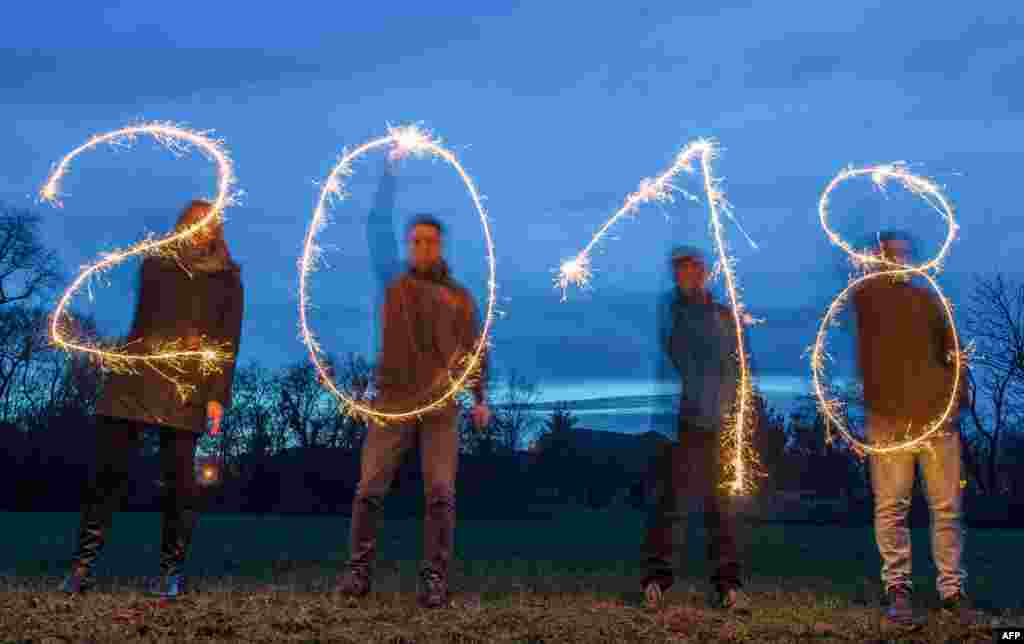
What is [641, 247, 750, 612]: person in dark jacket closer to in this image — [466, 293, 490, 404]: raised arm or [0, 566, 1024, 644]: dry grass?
[0, 566, 1024, 644]: dry grass

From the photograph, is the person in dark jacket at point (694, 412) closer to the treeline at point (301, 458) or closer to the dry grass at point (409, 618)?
the dry grass at point (409, 618)

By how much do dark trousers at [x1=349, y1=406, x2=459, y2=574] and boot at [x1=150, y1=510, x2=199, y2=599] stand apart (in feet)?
3.04

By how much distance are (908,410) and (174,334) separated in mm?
4200

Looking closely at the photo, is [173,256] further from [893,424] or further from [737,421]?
[893,424]

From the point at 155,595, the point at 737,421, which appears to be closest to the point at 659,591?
the point at 737,421

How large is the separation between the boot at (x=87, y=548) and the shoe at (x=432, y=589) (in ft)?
5.94

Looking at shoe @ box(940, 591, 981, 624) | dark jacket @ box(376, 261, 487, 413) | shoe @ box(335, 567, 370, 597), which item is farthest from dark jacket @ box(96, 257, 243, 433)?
shoe @ box(940, 591, 981, 624)

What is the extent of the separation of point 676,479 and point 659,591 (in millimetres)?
672

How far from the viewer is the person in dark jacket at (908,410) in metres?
5.76

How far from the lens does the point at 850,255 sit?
6.16 metres

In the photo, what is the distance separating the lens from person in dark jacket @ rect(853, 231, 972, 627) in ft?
18.9

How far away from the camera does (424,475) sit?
227 inches

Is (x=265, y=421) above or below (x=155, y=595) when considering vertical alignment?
above

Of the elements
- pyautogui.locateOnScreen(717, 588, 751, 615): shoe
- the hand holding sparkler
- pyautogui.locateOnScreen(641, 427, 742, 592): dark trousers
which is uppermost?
the hand holding sparkler
